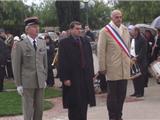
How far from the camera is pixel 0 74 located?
15.8 meters

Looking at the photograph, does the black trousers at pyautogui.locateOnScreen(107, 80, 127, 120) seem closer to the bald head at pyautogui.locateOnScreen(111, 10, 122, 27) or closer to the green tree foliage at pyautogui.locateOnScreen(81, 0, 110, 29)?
the bald head at pyautogui.locateOnScreen(111, 10, 122, 27)

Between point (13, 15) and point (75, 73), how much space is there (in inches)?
1746

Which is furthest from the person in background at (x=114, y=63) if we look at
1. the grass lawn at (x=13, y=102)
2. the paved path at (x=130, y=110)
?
the grass lawn at (x=13, y=102)

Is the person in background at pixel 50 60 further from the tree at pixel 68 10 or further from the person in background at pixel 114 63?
the person in background at pixel 114 63

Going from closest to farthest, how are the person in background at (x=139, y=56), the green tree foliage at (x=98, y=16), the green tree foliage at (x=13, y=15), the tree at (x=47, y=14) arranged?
1. the person in background at (x=139, y=56)
2. the green tree foliage at (x=13, y=15)
3. the green tree foliage at (x=98, y=16)
4. the tree at (x=47, y=14)

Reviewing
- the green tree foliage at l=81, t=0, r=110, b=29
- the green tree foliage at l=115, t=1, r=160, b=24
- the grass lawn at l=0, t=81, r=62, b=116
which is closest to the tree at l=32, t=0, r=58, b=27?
the green tree foliage at l=81, t=0, r=110, b=29

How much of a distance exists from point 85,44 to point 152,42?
9001 mm

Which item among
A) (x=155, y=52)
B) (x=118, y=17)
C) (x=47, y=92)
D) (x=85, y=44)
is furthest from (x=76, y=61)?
(x=155, y=52)

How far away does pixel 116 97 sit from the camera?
373 inches

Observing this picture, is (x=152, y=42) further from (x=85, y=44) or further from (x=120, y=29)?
(x=85, y=44)

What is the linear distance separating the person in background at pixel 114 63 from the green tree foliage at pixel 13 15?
36993 millimetres

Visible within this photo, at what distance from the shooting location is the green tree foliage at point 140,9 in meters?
35.8

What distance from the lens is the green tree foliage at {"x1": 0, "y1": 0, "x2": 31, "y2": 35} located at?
4812 cm

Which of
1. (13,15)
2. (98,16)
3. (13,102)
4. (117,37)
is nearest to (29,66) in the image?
(117,37)
